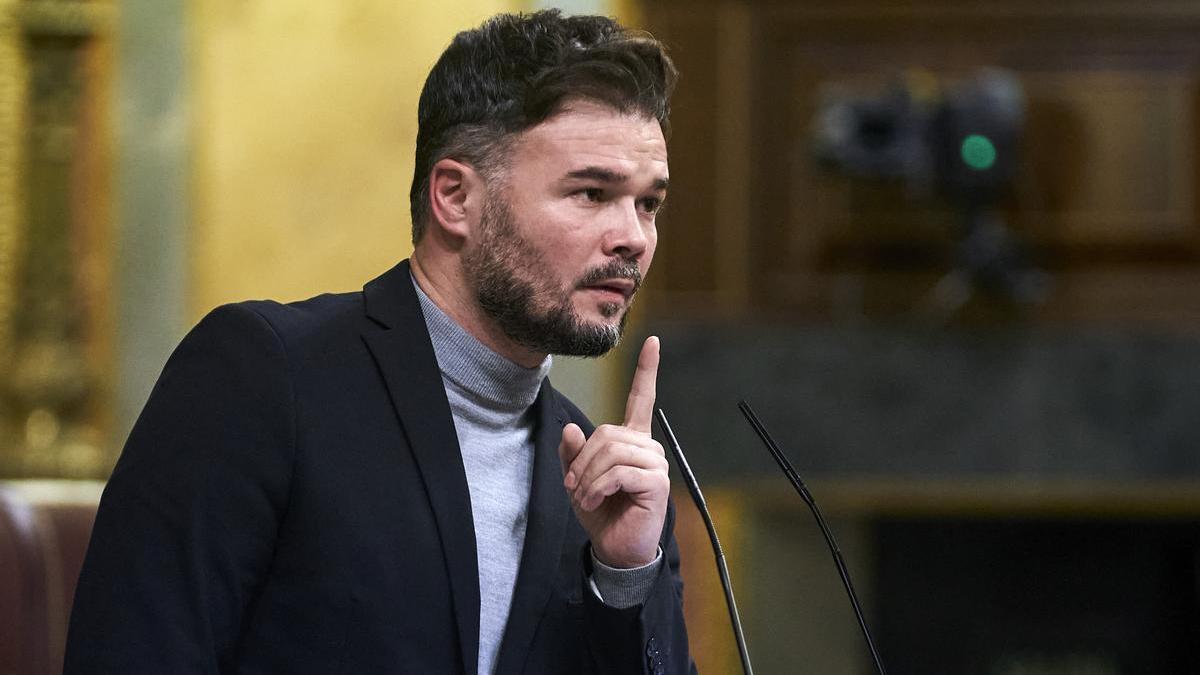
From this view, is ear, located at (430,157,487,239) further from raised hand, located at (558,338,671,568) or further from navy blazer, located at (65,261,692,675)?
raised hand, located at (558,338,671,568)

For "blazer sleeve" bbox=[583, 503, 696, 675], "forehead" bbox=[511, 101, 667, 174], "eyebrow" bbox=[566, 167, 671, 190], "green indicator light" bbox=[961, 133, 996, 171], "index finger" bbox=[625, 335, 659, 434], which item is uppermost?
"forehead" bbox=[511, 101, 667, 174]

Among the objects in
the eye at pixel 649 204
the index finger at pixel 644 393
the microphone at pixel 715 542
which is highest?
the eye at pixel 649 204

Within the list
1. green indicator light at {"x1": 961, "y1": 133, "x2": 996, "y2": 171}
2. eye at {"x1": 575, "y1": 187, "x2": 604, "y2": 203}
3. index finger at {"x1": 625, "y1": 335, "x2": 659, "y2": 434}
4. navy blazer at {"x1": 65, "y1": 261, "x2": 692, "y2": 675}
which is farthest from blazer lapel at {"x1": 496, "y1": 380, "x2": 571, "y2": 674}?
green indicator light at {"x1": 961, "y1": 133, "x2": 996, "y2": 171}

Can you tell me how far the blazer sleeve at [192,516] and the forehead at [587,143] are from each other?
0.94 ft

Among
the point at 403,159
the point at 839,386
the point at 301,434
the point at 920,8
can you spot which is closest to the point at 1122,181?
the point at 920,8

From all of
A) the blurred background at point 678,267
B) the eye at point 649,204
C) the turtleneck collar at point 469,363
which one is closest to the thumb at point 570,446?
the turtleneck collar at point 469,363

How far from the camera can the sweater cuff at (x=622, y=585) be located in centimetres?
139

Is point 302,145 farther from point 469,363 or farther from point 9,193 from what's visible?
point 469,363

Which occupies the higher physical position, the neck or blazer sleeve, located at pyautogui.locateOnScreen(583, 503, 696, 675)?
the neck

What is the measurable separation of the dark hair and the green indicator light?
8.37 ft

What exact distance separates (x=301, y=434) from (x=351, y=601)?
14cm

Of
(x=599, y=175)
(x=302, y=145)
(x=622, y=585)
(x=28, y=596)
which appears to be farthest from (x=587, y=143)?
(x=302, y=145)

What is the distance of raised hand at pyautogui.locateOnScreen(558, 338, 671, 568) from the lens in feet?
4.39

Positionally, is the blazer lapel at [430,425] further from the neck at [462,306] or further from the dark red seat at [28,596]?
the dark red seat at [28,596]
